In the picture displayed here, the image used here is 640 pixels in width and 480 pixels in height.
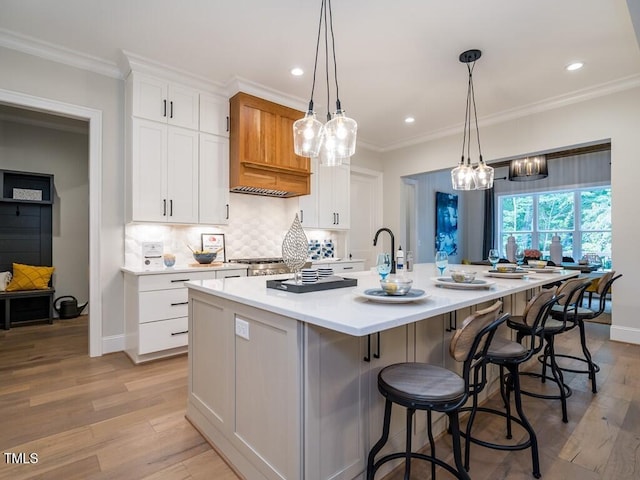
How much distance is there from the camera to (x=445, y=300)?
62.7 inches

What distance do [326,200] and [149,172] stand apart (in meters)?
2.50

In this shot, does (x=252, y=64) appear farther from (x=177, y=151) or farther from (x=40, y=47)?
(x=40, y=47)

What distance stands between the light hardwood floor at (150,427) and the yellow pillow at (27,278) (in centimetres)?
156

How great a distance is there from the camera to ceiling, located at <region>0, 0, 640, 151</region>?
259cm

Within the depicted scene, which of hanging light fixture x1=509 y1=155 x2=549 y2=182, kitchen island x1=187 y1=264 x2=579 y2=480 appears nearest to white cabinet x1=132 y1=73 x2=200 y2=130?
kitchen island x1=187 y1=264 x2=579 y2=480

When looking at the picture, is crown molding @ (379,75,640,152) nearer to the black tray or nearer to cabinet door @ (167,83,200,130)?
cabinet door @ (167,83,200,130)

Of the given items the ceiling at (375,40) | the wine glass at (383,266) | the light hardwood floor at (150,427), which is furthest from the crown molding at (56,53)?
the wine glass at (383,266)

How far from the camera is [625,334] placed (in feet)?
12.6

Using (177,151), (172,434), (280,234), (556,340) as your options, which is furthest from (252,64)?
(556,340)

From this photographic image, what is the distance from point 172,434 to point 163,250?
2185mm

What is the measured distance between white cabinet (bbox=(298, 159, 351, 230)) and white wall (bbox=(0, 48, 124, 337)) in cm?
223

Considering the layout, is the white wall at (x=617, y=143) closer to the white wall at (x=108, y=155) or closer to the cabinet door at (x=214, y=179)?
the cabinet door at (x=214, y=179)

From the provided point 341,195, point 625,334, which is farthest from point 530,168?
point 341,195

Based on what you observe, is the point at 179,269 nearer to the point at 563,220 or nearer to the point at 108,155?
the point at 108,155
